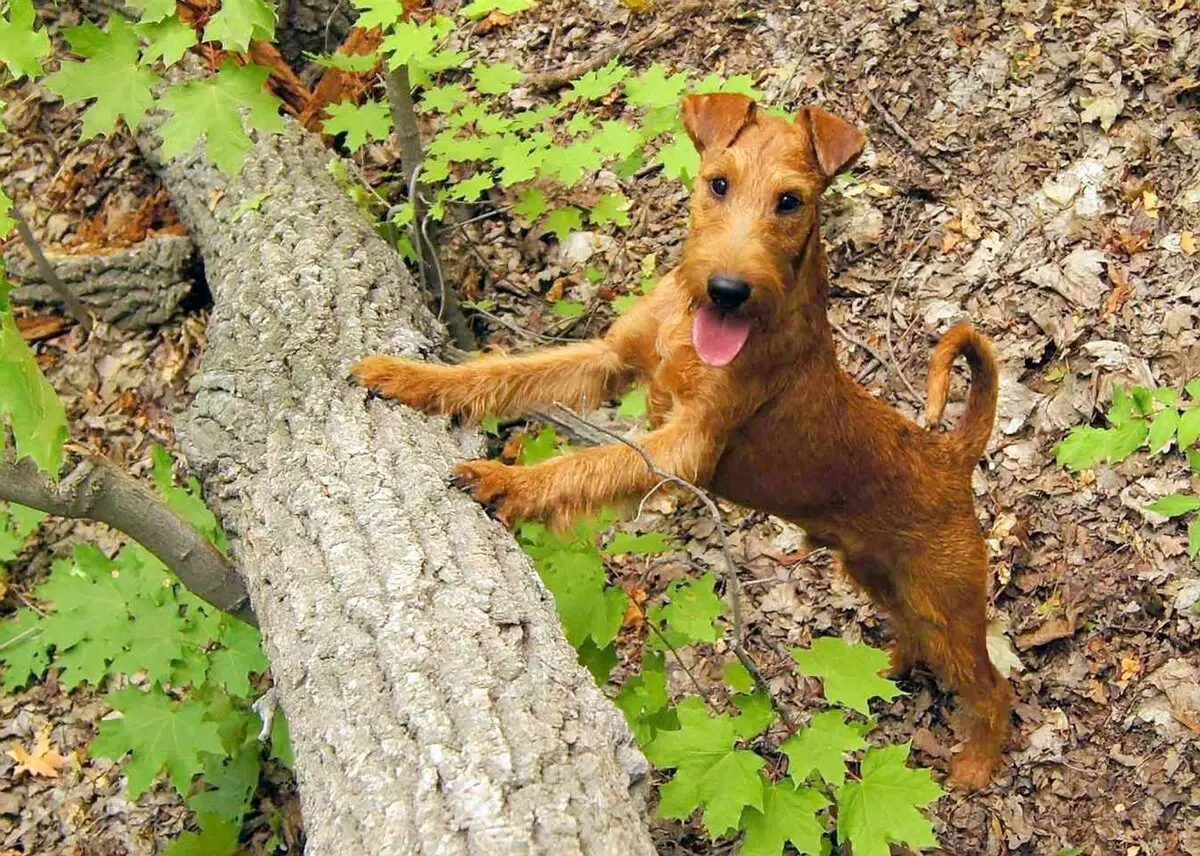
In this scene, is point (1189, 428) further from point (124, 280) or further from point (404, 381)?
point (124, 280)

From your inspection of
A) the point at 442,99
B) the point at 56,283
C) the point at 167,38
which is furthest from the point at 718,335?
the point at 56,283

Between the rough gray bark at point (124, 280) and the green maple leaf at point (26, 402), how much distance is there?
322 centimetres

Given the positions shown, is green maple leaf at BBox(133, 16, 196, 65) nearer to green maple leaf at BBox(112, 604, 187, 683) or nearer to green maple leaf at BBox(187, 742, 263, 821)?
green maple leaf at BBox(112, 604, 187, 683)

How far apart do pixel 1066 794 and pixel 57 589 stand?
12.9 feet

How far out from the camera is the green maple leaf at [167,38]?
2.89 meters

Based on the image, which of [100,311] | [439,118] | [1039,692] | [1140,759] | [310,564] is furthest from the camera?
[439,118]

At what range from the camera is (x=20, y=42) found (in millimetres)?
2586

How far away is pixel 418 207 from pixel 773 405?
7.47 ft

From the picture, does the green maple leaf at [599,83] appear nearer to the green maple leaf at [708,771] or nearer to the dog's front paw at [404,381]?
the dog's front paw at [404,381]

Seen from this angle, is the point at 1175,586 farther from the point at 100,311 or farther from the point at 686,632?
the point at 100,311

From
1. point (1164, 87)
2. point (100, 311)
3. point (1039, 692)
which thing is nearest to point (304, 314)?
point (100, 311)

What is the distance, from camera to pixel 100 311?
18.5ft

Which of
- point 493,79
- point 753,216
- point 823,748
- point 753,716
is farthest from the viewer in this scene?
point 493,79

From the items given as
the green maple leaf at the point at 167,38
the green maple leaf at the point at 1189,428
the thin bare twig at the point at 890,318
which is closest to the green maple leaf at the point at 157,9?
the green maple leaf at the point at 167,38
